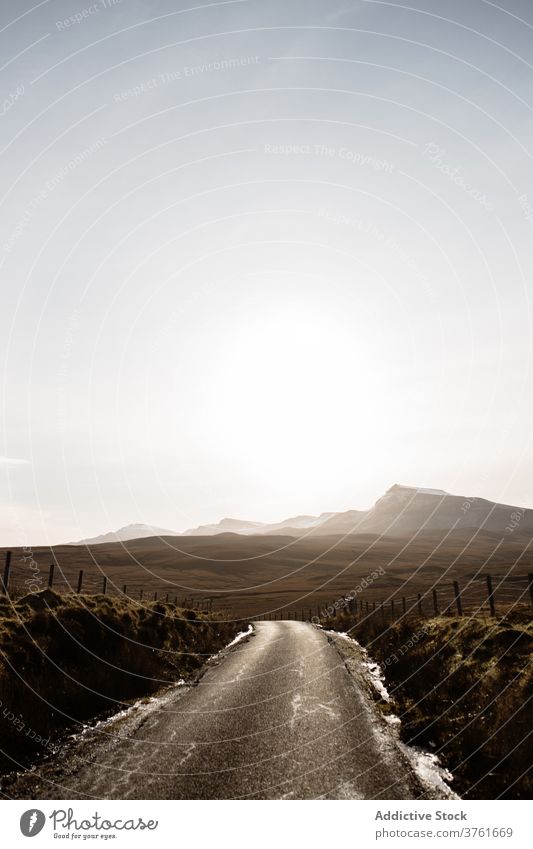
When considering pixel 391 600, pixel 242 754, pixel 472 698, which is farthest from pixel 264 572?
pixel 242 754

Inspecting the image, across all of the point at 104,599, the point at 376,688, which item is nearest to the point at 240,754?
the point at 376,688

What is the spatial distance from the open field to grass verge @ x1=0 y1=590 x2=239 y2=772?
4381 centimetres

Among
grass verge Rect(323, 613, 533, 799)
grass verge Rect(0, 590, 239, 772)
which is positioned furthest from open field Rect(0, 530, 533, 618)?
grass verge Rect(323, 613, 533, 799)

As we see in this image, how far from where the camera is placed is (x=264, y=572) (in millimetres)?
143125

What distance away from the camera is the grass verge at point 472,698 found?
725 centimetres

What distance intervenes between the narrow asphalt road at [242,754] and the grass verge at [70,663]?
1.05 metres

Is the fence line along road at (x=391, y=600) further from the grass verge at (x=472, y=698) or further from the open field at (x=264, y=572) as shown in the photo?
the grass verge at (x=472, y=698)

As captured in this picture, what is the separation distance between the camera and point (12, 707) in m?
9.44

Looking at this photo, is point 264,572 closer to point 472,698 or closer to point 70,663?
point 70,663

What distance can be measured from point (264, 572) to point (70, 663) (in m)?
137

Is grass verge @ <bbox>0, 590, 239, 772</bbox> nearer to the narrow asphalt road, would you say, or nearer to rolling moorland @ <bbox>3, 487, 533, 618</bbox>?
the narrow asphalt road
